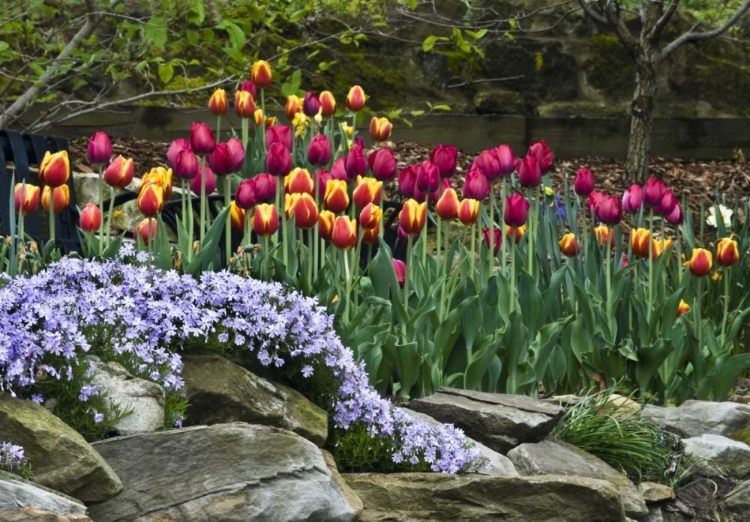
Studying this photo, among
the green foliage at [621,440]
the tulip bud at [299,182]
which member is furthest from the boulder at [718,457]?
the tulip bud at [299,182]

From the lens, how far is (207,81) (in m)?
7.47

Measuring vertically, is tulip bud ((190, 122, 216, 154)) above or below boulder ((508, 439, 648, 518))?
above

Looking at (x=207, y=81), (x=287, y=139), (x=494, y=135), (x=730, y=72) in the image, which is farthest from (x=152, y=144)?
(x=730, y=72)

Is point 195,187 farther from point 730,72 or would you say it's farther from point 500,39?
point 730,72

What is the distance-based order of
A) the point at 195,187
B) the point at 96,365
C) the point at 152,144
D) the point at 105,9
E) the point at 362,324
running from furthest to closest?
the point at 152,144, the point at 105,9, the point at 195,187, the point at 362,324, the point at 96,365

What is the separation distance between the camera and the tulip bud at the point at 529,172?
3.86m

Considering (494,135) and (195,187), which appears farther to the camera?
(494,135)

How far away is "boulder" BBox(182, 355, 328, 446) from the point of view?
2.79 m

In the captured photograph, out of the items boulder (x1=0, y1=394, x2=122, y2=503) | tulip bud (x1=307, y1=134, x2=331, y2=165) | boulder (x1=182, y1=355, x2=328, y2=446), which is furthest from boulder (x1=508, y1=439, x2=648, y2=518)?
boulder (x1=0, y1=394, x2=122, y2=503)

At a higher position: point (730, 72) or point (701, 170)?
point (730, 72)

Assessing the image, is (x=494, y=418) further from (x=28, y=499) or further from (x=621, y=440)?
(x=28, y=499)

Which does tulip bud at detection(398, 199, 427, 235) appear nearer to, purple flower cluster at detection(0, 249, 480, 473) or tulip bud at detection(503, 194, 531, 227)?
tulip bud at detection(503, 194, 531, 227)

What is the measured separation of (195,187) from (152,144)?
3.39 m

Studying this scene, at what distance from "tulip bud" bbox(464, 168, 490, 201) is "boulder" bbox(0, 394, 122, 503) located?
1.85 metres
